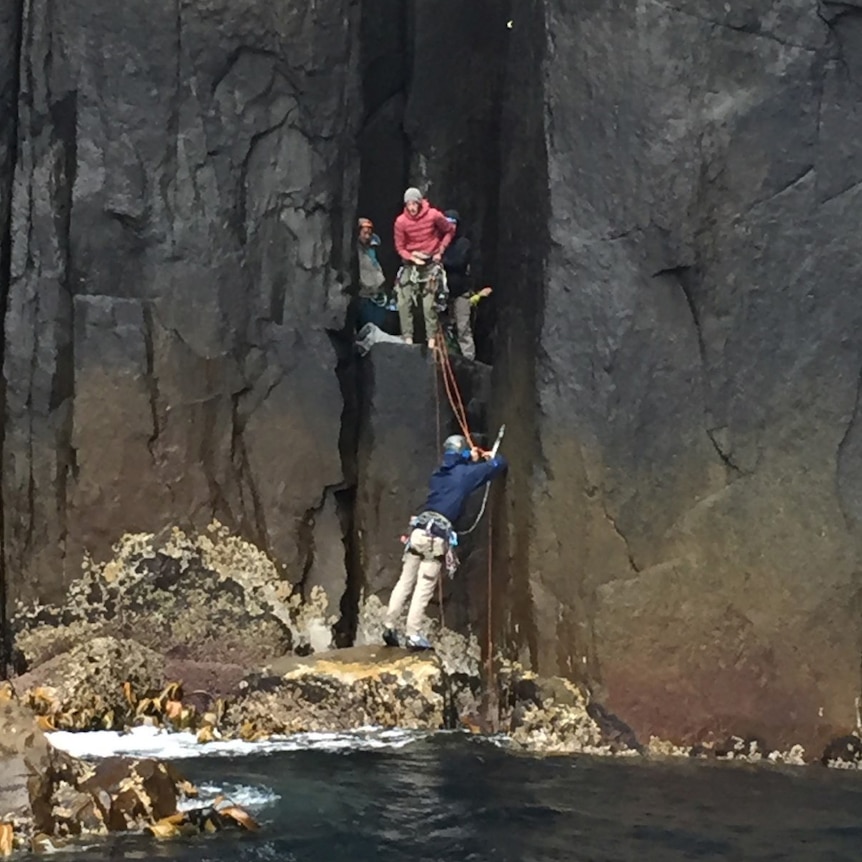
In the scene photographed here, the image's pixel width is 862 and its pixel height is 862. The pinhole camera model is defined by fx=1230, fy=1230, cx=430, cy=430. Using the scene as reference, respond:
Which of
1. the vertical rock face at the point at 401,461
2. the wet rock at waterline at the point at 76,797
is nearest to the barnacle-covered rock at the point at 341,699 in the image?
the vertical rock face at the point at 401,461

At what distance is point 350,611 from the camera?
1194cm

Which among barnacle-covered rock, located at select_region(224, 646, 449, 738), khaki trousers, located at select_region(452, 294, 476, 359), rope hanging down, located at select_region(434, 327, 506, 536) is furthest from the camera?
khaki trousers, located at select_region(452, 294, 476, 359)

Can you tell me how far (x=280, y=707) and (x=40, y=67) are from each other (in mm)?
6342

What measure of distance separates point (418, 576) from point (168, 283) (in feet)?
12.0

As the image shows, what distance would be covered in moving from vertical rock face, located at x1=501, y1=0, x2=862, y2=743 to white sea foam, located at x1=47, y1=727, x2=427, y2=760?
1446 millimetres

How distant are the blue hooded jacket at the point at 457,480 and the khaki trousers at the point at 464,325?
1.81 metres

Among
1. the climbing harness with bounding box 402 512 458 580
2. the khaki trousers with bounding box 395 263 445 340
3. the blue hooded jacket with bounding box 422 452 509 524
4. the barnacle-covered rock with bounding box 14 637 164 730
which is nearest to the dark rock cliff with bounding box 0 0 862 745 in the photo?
the blue hooded jacket with bounding box 422 452 509 524

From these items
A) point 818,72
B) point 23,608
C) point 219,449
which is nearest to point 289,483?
point 219,449

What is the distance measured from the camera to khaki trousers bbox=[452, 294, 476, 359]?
40.2 ft

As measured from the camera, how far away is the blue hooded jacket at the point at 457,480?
415 inches

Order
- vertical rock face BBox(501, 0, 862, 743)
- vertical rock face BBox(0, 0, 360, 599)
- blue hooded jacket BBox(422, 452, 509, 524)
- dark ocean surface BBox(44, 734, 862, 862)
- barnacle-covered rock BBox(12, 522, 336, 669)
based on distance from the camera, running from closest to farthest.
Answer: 1. dark ocean surface BBox(44, 734, 862, 862)
2. vertical rock face BBox(501, 0, 862, 743)
3. blue hooded jacket BBox(422, 452, 509, 524)
4. barnacle-covered rock BBox(12, 522, 336, 669)
5. vertical rock face BBox(0, 0, 360, 599)

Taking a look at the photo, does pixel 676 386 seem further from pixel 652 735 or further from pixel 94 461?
pixel 94 461

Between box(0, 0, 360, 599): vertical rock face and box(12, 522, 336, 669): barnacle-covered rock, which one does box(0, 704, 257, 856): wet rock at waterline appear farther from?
box(0, 0, 360, 599): vertical rock face

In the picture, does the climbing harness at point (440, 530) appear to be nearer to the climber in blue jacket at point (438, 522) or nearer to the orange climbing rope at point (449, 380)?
the climber in blue jacket at point (438, 522)
